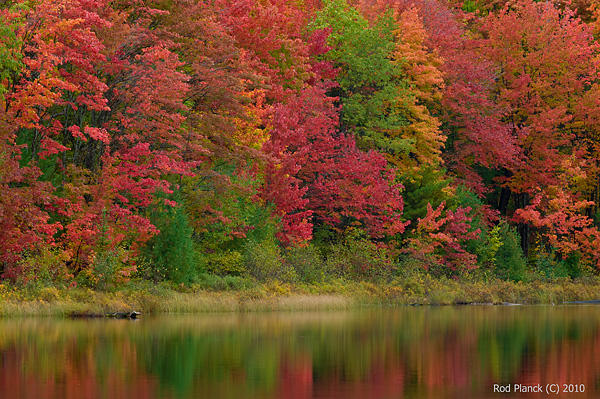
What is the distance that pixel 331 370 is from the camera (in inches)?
662

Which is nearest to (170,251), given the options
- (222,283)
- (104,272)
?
(222,283)

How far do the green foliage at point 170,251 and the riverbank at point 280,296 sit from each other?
0.66 m

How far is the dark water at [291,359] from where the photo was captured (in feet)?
46.1

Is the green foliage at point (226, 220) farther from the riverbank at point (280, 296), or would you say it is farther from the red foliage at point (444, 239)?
the red foliage at point (444, 239)

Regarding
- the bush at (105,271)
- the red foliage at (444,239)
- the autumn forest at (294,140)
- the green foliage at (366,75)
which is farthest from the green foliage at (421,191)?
the bush at (105,271)

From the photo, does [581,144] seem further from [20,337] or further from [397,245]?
[20,337]

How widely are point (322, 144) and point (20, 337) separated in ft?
95.0

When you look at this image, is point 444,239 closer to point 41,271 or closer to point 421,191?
point 421,191

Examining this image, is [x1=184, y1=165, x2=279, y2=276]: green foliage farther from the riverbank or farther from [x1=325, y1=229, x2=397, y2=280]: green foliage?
[x1=325, y1=229, x2=397, y2=280]: green foliage

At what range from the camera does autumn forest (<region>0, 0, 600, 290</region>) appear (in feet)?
116

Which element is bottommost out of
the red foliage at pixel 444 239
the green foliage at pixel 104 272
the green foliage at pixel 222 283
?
the green foliage at pixel 222 283

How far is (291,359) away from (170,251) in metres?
20.4

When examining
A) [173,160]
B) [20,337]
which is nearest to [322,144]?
[173,160]

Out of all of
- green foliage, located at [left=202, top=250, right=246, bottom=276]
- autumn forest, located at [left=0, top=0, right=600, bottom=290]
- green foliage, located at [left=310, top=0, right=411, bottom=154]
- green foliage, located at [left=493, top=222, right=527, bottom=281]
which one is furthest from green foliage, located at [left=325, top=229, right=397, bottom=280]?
green foliage, located at [left=493, top=222, right=527, bottom=281]
